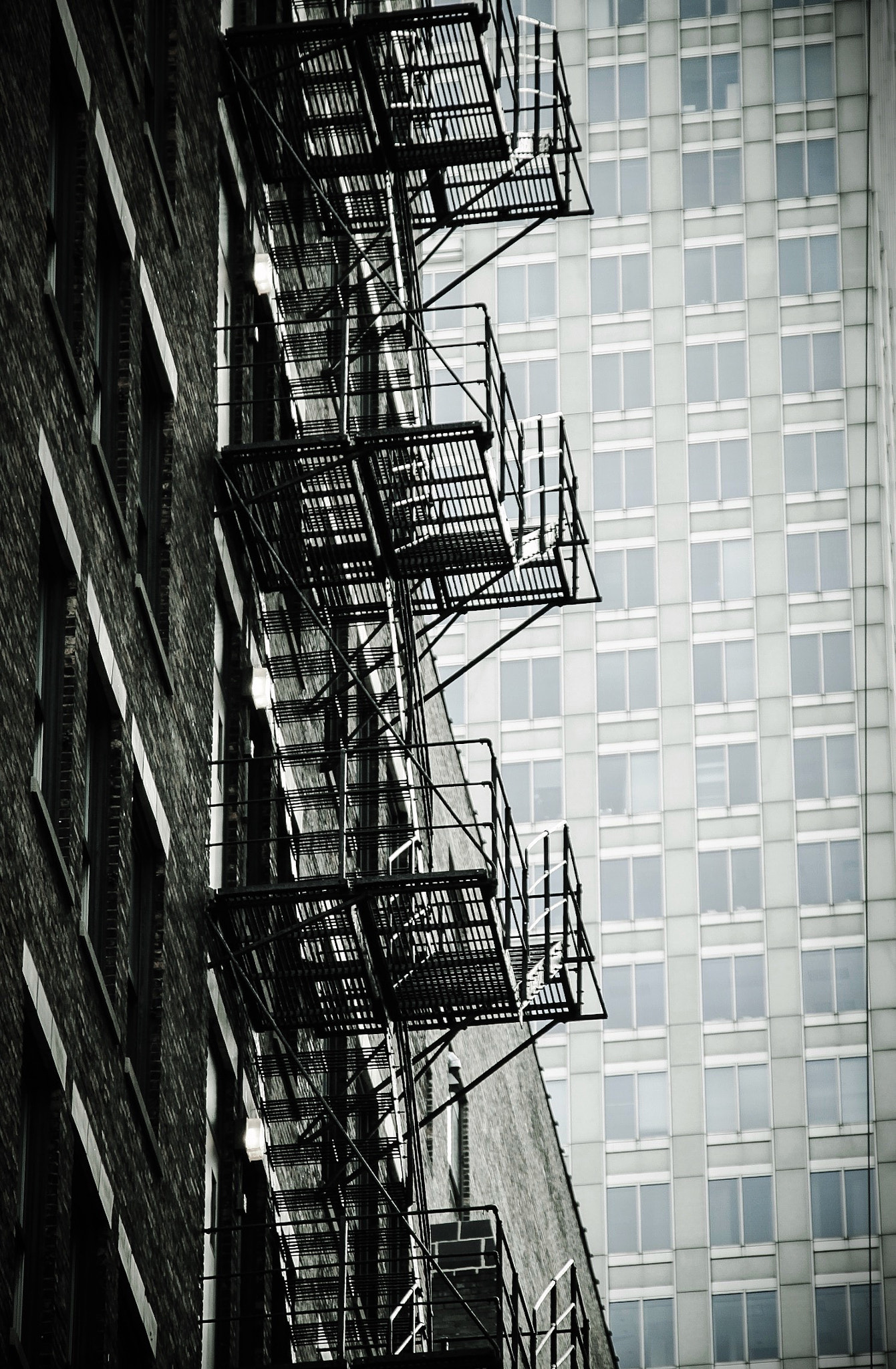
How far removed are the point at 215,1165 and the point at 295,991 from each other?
1.65 m

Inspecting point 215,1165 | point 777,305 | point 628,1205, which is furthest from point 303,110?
point 777,305

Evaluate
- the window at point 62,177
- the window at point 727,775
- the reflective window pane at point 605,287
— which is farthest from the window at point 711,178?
the window at point 62,177

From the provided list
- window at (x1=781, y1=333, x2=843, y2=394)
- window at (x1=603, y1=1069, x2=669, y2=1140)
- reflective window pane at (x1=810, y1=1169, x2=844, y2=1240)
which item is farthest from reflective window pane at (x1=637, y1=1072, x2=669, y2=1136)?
window at (x1=781, y1=333, x2=843, y2=394)

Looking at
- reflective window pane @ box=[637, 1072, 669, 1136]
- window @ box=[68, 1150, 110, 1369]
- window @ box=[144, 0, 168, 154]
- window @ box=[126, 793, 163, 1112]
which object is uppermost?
reflective window pane @ box=[637, 1072, 669, 1136]

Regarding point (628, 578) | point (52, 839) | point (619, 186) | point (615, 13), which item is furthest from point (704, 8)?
point (52, 839)

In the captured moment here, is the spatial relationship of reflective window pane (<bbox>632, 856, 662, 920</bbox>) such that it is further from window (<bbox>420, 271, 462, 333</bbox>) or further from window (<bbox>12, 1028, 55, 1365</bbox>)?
window (<bbox>12, 1028, 55, 1365</bbox>)

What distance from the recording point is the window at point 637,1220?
304ft

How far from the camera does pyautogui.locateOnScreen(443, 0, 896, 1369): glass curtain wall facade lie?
305 feet

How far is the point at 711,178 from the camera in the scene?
10906 cm

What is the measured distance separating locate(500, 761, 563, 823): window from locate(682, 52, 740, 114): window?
96.8ft

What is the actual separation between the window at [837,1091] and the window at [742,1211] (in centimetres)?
298

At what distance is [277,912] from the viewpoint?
71.7ft

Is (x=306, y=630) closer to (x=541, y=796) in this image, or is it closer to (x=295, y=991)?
(x=295, y=991)

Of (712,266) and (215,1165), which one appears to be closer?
(215,1165)
